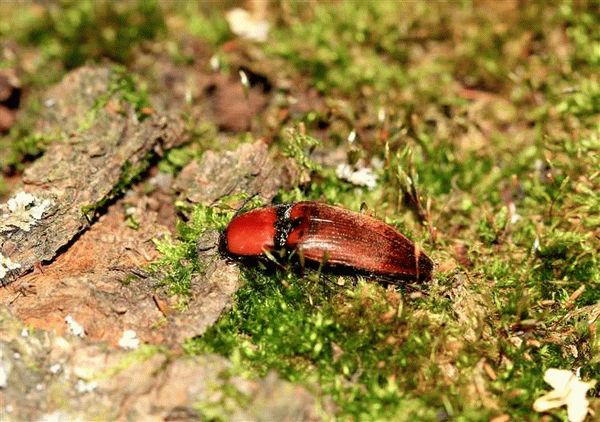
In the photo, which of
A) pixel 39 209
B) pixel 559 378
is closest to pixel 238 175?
pixel 39 209

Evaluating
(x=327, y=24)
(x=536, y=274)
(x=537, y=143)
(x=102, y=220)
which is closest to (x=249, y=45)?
(x=327, y=24)

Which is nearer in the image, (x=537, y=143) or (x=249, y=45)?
(x=537, y=143)

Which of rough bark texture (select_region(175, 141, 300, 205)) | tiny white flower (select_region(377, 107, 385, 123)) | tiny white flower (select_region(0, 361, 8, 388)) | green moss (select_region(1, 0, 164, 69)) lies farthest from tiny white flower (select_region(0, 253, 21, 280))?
tiny white flower (select_region(377, 107, 385, 123))

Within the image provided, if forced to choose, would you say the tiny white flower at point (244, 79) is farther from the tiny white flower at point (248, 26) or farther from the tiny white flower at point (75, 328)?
the tiny white flower at point (75, 328)

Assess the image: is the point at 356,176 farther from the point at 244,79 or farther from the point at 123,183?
the point at 123,183

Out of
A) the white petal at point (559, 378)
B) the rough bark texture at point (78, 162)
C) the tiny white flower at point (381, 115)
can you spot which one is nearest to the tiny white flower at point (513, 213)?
the tiny white flower at point (381, 115)

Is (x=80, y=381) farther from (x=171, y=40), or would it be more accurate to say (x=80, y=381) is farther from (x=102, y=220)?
(x=171, y=40)
